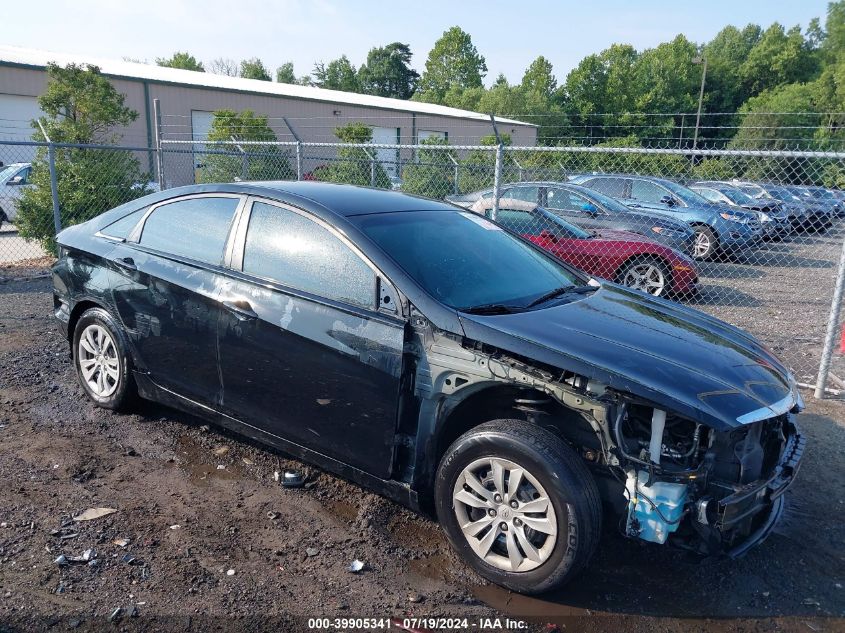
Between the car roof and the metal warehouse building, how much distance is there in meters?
12.1

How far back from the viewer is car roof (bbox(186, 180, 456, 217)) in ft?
12.5

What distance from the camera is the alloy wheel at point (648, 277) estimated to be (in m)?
8.88

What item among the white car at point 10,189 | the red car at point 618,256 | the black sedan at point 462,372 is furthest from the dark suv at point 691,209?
the white car at point 10,189

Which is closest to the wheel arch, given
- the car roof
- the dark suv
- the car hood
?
the dark suv

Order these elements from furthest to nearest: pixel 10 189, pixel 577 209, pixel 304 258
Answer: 1. pixel 10 189
2. pixel 577 209
3. pixel 304 258

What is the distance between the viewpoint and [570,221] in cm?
998

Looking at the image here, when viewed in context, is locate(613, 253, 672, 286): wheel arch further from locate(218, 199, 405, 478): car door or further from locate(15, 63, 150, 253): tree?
locate(15, 63, 150, 253): tree

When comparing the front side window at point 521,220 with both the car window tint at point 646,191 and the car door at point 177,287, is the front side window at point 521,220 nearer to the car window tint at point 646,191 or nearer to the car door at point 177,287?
the car window tint at point 646,191

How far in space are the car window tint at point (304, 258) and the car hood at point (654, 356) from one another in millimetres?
620

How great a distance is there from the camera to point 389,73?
81.9 meters

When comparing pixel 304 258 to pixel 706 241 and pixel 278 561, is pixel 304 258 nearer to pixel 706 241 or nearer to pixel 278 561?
pixel 278 561

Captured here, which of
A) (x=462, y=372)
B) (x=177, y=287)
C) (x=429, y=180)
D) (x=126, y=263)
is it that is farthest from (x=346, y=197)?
(x=429, y=180)

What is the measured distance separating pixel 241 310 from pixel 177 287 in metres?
0.59

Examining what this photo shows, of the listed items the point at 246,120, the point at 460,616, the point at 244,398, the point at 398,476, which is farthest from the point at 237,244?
the point at 246,120
